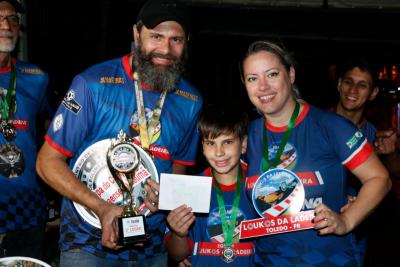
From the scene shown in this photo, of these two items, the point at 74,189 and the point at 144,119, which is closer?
the point at 74,189

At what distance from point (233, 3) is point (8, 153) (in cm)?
380

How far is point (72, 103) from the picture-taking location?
2443mm

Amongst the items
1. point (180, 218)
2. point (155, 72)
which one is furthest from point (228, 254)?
point (155, 72)

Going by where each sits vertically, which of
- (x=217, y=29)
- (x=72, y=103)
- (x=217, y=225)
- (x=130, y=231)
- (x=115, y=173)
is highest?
(x=217, y=29)

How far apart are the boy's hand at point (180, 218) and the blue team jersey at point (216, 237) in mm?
290

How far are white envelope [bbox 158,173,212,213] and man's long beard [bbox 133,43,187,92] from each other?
1.84 feet

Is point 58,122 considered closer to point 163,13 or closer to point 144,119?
point 144,119

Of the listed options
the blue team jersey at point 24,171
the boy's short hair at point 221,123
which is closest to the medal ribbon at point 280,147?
the boy's short hair at point 221,123

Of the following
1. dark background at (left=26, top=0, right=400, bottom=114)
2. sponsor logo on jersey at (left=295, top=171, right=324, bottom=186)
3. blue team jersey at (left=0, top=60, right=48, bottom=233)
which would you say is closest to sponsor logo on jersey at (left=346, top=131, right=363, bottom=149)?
sponsor logo on jersey at (left=295, top=171, right=324, bottom=186)

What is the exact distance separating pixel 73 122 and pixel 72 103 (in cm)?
10

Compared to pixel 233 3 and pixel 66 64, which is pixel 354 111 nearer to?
pixel 233 3

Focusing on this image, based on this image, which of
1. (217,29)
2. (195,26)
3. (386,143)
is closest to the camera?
(386,143)

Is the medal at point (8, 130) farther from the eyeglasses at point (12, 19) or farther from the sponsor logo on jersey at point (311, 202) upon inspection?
the sponsor logo on jersey at point (311, 202)

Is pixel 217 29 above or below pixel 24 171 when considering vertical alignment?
above
